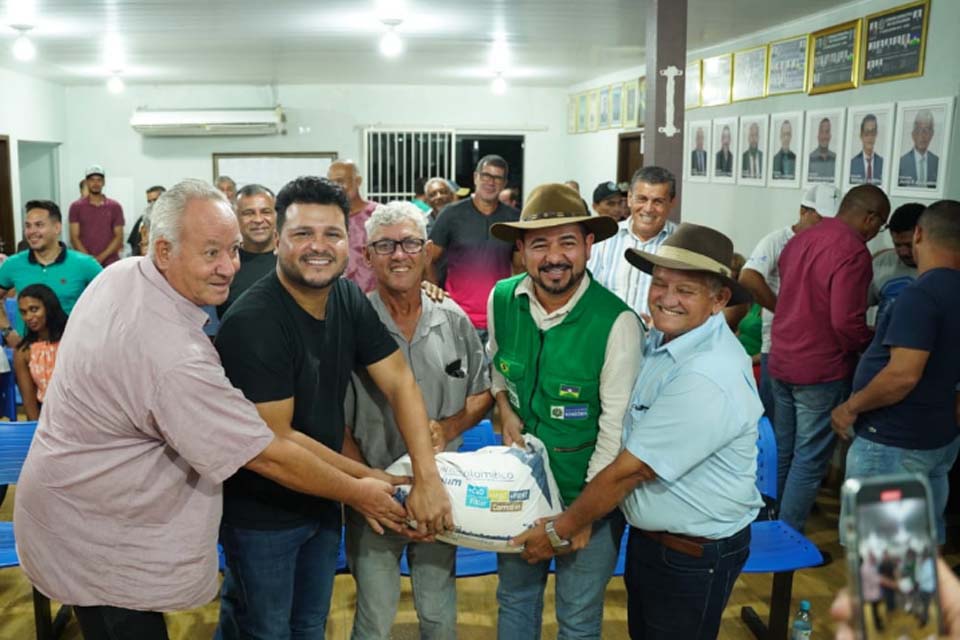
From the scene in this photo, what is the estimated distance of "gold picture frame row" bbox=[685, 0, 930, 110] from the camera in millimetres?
4551

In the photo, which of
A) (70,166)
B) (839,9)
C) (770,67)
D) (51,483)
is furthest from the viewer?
(70,166)

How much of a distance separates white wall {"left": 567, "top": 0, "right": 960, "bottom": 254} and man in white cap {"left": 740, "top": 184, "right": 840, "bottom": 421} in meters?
0.64

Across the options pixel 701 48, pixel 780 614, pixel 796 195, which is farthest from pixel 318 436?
pixel 701 48

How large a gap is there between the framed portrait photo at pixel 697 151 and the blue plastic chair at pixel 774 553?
4.65 meters

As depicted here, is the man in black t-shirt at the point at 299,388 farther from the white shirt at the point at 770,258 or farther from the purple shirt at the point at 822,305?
the white shirt at the point at 770,258

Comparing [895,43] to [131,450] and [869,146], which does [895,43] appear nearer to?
[869,146]

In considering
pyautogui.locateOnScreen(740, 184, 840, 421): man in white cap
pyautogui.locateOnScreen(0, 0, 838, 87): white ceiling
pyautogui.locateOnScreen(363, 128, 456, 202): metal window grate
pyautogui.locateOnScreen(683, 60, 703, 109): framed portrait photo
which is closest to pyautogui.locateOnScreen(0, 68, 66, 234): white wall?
pyautogui.locateOnScreen(0, 0, 838, 87): white ceiling

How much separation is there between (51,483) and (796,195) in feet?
17.3

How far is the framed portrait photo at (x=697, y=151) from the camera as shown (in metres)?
7.22

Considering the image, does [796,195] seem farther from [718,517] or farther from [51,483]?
[51,483]

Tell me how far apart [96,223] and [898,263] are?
8149mm

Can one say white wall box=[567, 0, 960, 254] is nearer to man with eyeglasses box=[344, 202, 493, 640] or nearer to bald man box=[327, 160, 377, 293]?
bald man box=[327, 160, 377, 293]

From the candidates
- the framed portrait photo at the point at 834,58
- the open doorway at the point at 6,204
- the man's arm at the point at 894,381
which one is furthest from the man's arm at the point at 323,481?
the open doorway at the point at 6,204

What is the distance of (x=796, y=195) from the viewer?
18.9 ft
